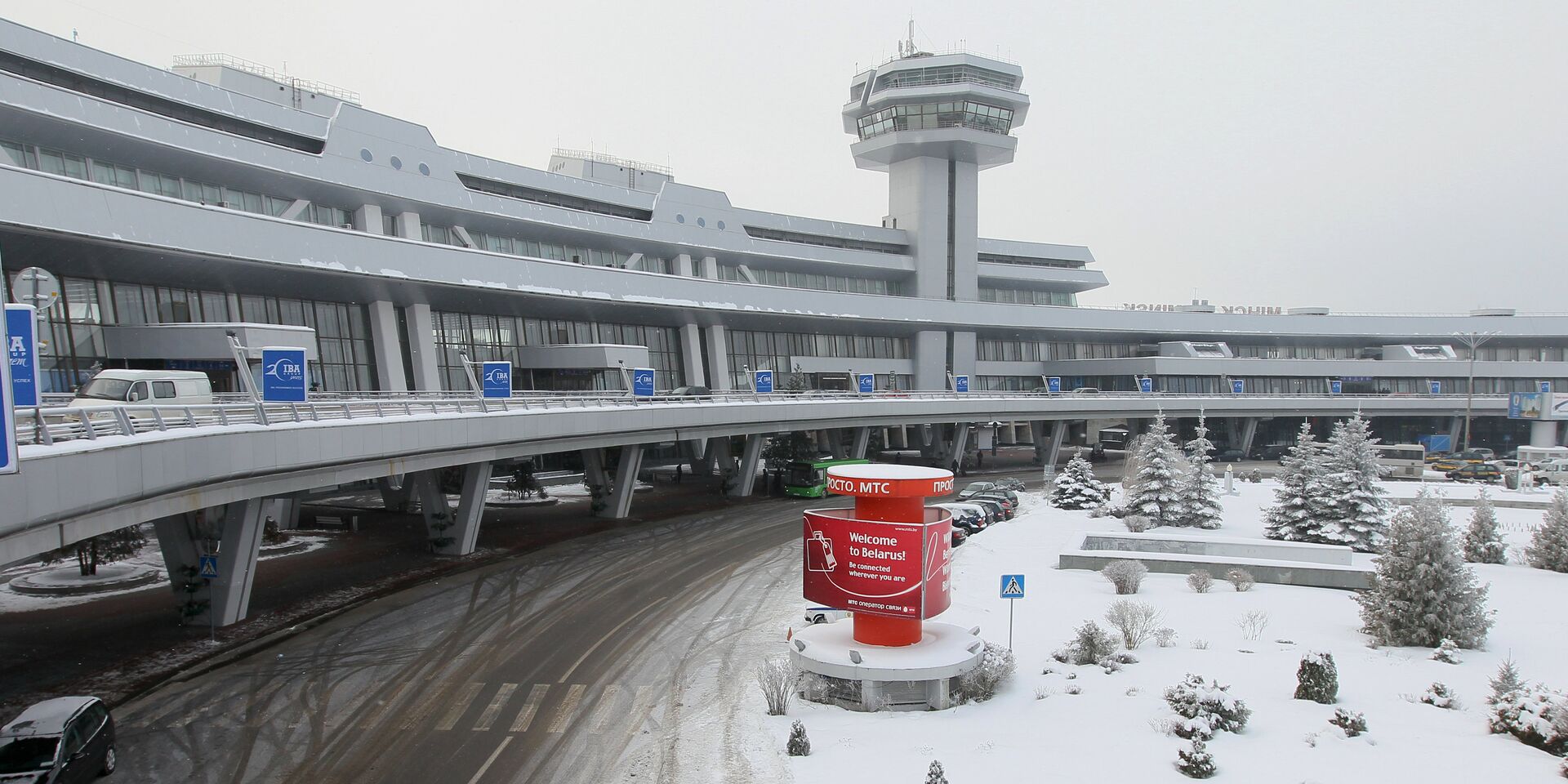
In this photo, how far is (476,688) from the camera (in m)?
18.3

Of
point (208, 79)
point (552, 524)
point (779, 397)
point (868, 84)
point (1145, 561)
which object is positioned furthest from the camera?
point (868, 84)

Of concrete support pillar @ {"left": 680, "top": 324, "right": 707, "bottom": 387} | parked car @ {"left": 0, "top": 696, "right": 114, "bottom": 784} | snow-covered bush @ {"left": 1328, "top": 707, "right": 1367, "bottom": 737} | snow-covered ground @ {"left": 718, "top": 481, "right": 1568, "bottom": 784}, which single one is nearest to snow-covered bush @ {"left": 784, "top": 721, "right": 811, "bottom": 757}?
snow-covered ground @ {"left": 718, "top": 481, "right": 1568, "bottom": 784}

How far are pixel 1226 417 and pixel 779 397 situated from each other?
1989 inches

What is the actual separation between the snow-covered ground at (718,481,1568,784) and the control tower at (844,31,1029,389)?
54836 mm

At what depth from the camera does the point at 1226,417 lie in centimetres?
8112

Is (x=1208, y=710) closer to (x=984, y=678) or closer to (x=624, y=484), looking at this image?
(x=984, y=678)

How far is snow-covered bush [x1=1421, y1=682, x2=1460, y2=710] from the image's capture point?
1523 centimetres

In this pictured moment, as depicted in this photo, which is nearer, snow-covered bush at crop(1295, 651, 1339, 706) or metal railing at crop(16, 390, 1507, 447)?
metal railing at crop(16, 390, 1507, 447)

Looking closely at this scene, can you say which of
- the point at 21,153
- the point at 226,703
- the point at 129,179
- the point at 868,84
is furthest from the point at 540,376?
the point at 868,84

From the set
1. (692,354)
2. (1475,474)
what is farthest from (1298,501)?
(692,354)

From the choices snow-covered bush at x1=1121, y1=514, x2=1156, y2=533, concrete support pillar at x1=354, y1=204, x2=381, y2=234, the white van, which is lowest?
snow-covered bush at x1=1121, y1=514, x2=1156, y2=533

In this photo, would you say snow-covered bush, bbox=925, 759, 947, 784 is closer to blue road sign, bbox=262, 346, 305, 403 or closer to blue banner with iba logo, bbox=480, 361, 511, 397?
blue road sign, bbox=262, 346, 305, 403

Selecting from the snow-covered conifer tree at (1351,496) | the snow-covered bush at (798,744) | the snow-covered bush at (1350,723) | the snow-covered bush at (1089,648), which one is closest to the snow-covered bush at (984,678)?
the snow-covered bush at (1089,648)

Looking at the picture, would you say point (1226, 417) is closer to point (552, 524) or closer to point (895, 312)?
point (895, 312)
